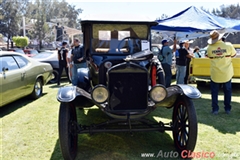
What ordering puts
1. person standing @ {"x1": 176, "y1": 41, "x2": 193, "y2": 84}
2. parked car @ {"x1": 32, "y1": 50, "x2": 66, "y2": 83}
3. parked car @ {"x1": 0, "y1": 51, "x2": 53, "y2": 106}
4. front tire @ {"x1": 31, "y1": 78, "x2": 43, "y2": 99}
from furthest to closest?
parked car @ {"x1": 32, "y1": 50, "x2": 66, "y2": 83} → person standing @ {"x1": 176, "y1": 41, "x2": 193, "y2": 84} → front tire @ {"x1": 31, "y1": 78, "x2": 43, "y2": 99} → parked car @ {"x1": 0, "y1": 51, "x2": 53, "y2": 106}

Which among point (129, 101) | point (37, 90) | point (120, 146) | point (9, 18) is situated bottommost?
point (120, 146)

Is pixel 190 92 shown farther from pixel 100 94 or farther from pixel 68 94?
pixel 68 94

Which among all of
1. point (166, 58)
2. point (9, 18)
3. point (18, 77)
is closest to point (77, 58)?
point (18, 77)

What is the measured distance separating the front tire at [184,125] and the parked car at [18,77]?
355 centimetres

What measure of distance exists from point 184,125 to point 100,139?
4.51 ft

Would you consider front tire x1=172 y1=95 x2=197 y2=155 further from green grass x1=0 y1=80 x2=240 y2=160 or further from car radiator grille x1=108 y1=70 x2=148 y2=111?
car radiator grille x1=108 y1=70 x2=148 y2=111

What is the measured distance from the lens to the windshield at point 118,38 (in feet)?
13.8

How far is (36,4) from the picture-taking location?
47562 millimetres

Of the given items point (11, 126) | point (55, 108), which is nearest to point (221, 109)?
point (55, 108)

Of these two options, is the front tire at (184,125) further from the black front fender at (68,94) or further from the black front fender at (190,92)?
the black front fender at (68,94)

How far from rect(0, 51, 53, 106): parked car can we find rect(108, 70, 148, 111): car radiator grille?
2854 millimetres

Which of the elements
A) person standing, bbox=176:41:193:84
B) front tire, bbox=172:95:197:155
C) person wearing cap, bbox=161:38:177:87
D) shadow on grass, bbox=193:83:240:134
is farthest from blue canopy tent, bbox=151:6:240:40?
front tire, bbox=172:95:197:155

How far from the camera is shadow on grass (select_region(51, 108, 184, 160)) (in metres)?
3.26

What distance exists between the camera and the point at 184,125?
3242 mm
